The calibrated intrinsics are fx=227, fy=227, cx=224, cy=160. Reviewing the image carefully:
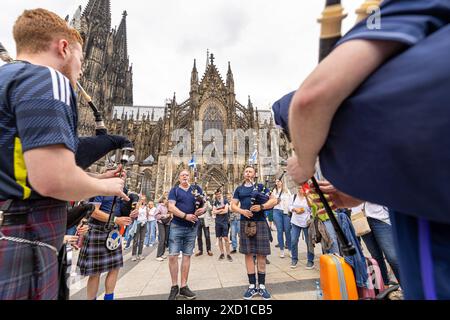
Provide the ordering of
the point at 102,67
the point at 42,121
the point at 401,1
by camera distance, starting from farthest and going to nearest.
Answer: the point at 102,67 → the point at 42,121 → the point at 401,1

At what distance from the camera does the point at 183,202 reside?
4461mm

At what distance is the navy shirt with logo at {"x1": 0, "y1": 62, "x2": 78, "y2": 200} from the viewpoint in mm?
1032

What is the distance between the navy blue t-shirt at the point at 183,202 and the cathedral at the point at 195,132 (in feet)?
70.5

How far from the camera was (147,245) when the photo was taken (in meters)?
10.5

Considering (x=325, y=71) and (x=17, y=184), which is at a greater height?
(x=325, y=71)

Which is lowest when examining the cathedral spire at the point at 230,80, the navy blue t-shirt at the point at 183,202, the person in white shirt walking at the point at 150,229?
the person in white shirt walking at the point at 150,229

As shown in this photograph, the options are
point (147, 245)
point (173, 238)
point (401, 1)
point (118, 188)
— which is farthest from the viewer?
point (147, 245)

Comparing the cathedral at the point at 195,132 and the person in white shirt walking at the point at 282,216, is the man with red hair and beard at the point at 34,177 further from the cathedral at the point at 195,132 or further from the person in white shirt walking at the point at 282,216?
the cathedral at the point at 195,132

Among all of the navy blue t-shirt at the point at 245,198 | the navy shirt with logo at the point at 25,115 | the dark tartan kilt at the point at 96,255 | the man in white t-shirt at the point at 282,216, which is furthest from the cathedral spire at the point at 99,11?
the navy shirt with logo at the point at 25,115

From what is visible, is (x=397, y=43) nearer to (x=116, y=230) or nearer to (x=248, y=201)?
(x=116, y=230)

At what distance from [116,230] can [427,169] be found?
3.70 meters

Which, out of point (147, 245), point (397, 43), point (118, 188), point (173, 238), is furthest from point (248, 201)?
point (147, 245)

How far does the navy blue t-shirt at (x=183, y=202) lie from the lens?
4320 millimetres
